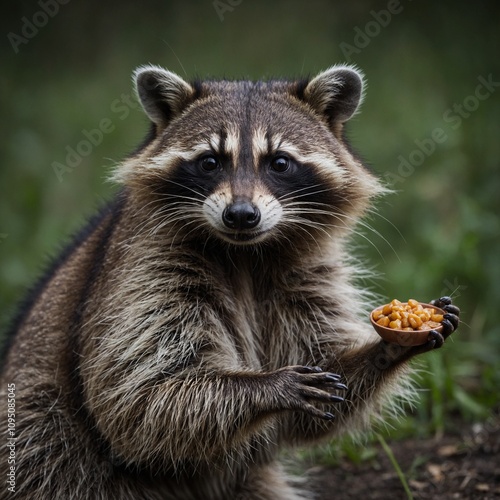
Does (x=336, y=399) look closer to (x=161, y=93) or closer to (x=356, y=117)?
(x=161, y=93)

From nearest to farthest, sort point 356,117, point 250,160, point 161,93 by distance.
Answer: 1. point 250,160
2. point 161,93
3. point 356,117

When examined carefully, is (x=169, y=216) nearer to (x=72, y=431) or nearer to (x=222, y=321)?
(x=222, y=321)
